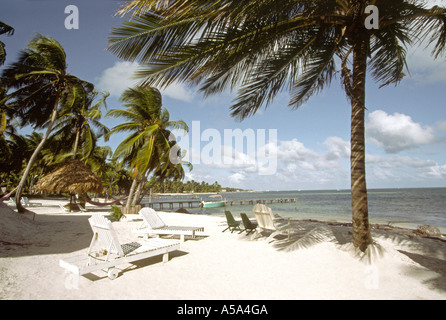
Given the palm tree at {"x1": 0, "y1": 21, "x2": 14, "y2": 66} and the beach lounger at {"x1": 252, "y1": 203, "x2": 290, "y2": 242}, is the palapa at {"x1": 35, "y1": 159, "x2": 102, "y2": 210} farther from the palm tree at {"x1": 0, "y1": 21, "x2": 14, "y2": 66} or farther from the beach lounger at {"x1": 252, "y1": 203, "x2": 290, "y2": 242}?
the beach lounger at {"x1": 252, "y1": 203, "x2": 290, "y2": 242}

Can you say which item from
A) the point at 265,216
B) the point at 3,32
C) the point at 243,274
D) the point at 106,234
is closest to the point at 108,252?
the point at 106,234

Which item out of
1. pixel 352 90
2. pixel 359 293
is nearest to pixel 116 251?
pixel 359 293

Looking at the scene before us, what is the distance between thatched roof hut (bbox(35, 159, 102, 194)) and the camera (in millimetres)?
13992

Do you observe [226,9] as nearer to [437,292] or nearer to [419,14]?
[419,14]

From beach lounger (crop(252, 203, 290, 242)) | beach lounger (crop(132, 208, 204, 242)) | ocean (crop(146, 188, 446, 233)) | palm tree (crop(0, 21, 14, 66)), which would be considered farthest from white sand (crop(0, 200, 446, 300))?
ocean (crop(146, 188, 446, 233))

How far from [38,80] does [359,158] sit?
1433 centimetres

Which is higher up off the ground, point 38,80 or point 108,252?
point 38,80

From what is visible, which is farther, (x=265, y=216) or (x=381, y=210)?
(x=381, y=210)

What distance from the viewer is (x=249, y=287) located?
3521 millimetres

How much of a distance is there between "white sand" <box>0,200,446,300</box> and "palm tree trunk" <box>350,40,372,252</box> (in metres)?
0.48

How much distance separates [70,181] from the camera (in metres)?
14.3

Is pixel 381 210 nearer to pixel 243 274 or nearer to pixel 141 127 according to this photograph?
pixel 141 127

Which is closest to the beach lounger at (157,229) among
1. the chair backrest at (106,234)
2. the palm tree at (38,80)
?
the chair backrest at (106,234)

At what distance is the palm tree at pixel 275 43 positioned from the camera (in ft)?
10.9
